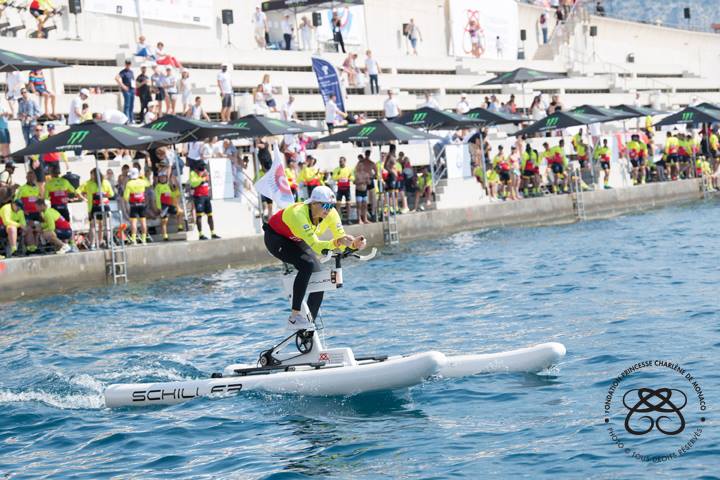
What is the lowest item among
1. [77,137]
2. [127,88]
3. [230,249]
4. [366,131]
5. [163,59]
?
[230,249]

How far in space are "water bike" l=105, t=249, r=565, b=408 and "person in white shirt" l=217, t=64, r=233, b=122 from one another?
56.4 feet

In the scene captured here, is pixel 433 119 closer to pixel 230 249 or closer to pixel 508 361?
pixel 230 249

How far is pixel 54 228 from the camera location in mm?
21859

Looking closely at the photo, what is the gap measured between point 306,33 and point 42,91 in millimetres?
13905

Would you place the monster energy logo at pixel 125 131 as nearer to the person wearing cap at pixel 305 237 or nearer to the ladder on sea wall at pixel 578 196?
the person wearing cap at pixel 305 237

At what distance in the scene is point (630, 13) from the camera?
128125 millimetres

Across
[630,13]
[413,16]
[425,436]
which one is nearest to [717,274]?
[425,436]

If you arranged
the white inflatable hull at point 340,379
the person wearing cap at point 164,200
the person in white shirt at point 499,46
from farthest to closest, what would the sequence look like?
the person in white shirt at point 499,46, the person wearing cap at point 164,200, the white inflatable hull at point 340,379

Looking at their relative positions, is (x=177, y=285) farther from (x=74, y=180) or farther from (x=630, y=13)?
(x=630, y=13)

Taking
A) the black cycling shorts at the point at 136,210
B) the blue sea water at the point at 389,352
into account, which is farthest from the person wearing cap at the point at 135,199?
the blue sea water at the point at 389,352

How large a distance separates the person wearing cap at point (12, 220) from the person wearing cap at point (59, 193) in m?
0.64

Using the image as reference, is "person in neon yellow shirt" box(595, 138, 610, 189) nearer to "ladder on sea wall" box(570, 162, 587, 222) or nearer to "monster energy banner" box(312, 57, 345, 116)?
"ladder on sea wall" box(570, 162, 587, 222)

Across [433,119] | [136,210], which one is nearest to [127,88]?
[136,210]

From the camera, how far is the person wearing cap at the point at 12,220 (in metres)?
21.3
